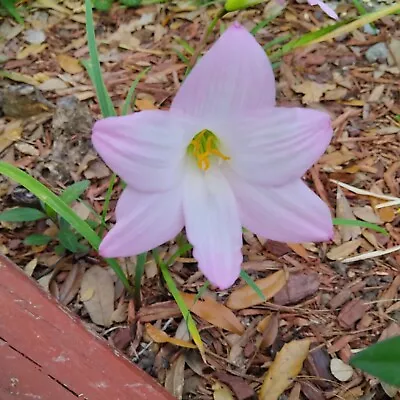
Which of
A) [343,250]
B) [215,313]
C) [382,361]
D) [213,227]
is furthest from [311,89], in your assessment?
[382,361]

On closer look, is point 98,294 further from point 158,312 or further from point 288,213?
point 288,213

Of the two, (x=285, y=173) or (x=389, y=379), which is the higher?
(x=285, y=173)

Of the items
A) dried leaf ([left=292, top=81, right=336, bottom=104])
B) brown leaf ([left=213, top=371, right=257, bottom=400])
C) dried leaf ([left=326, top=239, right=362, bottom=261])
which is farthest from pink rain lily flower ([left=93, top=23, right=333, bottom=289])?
dried leaf ([left=292, top=81, right=336, bottom=104])

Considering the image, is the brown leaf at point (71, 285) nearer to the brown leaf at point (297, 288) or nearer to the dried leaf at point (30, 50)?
the brown leaf at point (297, 288)

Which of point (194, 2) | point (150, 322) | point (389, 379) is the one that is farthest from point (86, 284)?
point (194, 2)

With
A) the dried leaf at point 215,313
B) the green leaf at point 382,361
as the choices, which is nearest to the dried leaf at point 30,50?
the dried leaf at point 215,313

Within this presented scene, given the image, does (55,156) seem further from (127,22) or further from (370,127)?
(370,127)

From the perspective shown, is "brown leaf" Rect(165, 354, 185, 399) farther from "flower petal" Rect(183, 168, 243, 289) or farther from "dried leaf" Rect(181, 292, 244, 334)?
"flower petal" Rect(183, 168, 243, 289)
